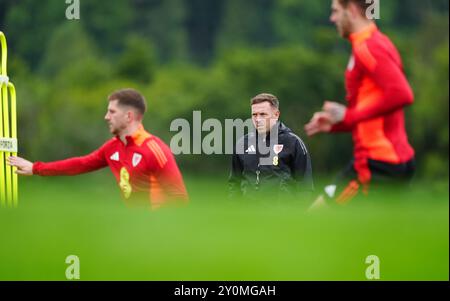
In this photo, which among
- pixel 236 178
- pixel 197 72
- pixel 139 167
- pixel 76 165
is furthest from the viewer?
pixel 197 72

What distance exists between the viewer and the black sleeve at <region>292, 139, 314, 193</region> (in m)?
10.7

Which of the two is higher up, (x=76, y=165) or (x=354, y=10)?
(x=354, y=10)

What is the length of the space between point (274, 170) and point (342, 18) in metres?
1.80

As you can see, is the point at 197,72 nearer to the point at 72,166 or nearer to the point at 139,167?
the point at 72,166

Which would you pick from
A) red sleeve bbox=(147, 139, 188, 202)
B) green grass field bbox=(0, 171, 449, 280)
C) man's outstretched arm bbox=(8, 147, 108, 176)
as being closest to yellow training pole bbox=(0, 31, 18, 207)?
man's outstretched arm bbox=(8, 147, 108, 176)

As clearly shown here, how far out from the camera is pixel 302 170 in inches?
422

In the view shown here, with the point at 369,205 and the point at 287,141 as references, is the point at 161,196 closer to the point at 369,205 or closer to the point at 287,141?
the point at 287,141

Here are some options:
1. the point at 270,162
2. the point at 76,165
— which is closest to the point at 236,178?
the point at 270,162

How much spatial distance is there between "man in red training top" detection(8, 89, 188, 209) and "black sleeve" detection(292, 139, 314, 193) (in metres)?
1.04

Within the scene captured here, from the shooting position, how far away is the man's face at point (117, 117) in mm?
11492

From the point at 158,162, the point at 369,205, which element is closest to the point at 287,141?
the point at 158,162

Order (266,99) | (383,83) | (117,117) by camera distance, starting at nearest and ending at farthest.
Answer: (383,83)
(266,99)
(117,117)

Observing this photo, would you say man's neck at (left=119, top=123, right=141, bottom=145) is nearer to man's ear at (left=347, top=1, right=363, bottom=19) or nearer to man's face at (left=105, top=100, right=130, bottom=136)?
man's face at (left=105, top=100, right=130, bottom=136)

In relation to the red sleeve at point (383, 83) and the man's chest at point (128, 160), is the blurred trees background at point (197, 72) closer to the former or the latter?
the man's chest at point (128, 160)
